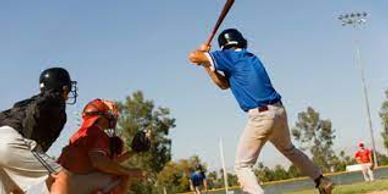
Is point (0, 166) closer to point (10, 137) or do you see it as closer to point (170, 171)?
point (10, 137)

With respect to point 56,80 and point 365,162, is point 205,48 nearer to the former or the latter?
point 56,80

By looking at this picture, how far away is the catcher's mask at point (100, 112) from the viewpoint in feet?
23.8

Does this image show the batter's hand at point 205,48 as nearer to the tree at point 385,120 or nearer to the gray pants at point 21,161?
the gray pants at point 21,161

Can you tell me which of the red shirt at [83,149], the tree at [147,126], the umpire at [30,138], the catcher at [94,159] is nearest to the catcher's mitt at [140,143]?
the catcher at [94,159]

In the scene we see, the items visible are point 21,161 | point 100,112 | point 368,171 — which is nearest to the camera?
point 21,161

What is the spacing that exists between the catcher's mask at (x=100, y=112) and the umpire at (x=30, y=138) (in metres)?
0.52

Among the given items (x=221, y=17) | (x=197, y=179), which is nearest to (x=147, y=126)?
(x=197, y=179)

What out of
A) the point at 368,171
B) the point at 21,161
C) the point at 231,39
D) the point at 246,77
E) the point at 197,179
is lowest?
the point at 368,171

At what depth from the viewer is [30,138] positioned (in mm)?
6258

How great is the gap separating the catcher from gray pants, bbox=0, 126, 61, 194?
1.58ft

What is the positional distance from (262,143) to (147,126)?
48112mm

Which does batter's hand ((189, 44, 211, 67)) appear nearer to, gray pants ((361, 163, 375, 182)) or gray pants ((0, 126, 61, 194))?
gray pants ((0, 126, 61, 194))

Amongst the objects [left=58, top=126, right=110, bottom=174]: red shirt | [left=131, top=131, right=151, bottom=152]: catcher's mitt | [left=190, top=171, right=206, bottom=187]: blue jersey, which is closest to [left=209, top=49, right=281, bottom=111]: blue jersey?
[left=131, top=131, right=151, bottom=152]: catcher's mitt

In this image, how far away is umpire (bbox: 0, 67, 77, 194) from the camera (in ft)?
19.9
